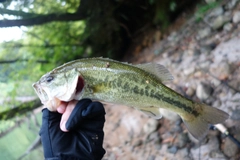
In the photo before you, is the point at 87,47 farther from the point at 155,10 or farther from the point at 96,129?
the point at 96,129

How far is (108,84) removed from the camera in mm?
2246

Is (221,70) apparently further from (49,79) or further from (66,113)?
(49,79)

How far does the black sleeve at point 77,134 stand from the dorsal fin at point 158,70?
1.83 ft

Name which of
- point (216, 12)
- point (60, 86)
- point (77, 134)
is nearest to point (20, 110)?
point (77, 134)

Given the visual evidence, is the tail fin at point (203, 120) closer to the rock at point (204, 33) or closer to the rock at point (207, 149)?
the rock at point (207, 149)

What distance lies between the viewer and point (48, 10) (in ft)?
21.7

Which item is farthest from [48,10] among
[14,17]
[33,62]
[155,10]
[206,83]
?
[206,83]

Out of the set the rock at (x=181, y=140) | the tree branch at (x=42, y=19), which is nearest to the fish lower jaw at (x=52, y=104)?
the rock at (x=181, y=140)

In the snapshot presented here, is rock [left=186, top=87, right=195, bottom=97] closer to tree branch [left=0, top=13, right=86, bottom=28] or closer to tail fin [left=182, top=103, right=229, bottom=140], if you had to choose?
tail fin [left=182, top=103, right=229, bottom=140]

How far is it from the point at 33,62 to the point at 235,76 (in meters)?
5.38

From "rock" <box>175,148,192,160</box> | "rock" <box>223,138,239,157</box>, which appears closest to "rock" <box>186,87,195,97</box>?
"rock" <box>175,148,192,160</box>

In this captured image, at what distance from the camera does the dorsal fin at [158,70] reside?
2.40 meters

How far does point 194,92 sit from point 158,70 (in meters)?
2.67

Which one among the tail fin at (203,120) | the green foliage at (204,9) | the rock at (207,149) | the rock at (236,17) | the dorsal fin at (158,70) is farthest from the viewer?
the green foliage at (204,9)
